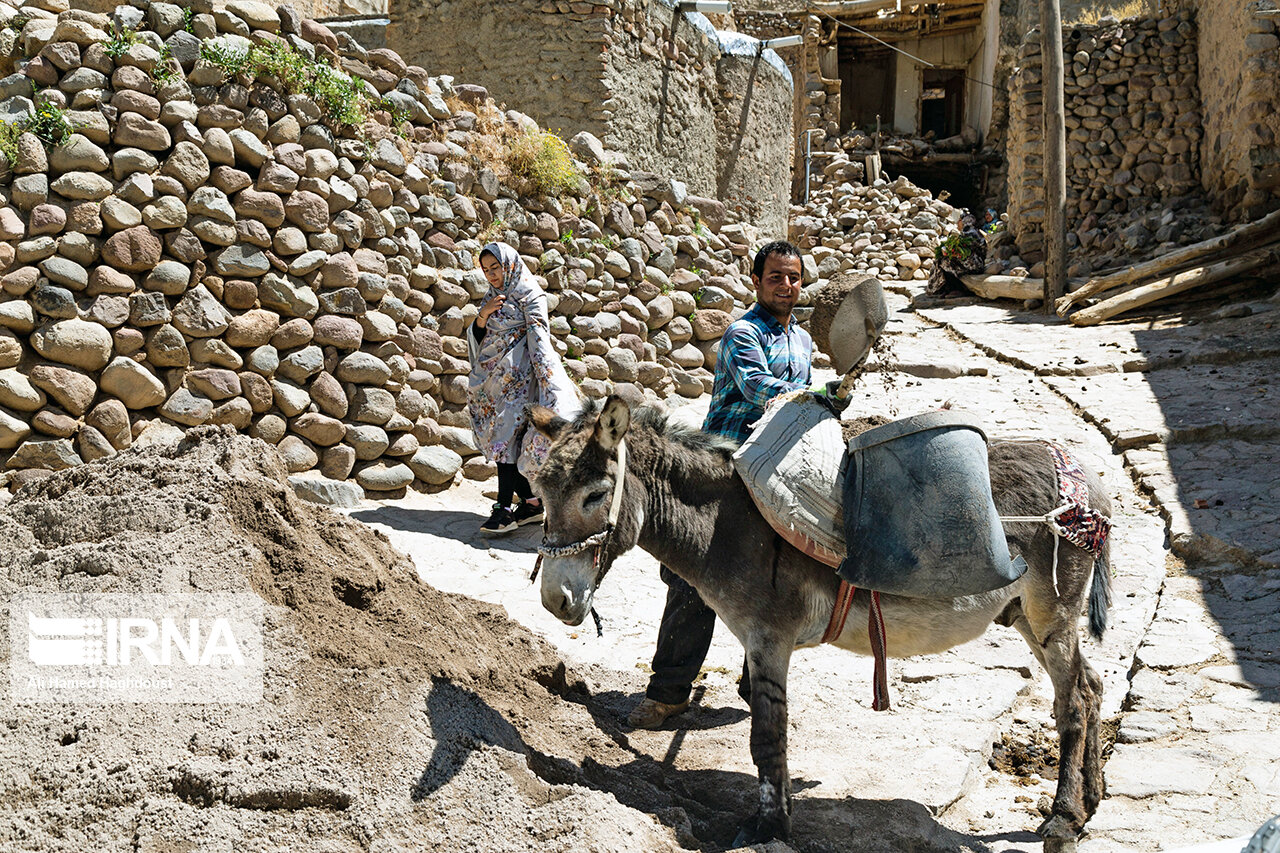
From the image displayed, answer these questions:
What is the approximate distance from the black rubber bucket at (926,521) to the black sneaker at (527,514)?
3450mm

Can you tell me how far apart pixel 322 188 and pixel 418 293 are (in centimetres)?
99

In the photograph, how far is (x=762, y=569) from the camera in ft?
9.82

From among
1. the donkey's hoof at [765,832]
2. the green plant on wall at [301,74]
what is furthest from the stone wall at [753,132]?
the donkey's hoof at [765,832]

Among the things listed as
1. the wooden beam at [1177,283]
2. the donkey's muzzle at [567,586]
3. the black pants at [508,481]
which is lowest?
the black pants at [508,481]

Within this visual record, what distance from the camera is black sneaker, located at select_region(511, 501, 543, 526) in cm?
614

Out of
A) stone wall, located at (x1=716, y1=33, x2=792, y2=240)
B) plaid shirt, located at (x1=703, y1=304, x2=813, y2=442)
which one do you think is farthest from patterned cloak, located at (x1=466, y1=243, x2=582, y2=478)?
stone wall, located at (x1=716, y1=33, x2=792, y2=240)

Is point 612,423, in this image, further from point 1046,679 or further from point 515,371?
point 515,371

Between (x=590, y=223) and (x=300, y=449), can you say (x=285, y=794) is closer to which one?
(x=300, y=449)

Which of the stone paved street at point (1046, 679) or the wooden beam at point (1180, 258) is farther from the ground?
the wooden beam at point (1180, 258)

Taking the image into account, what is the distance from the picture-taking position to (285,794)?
96.7 inches

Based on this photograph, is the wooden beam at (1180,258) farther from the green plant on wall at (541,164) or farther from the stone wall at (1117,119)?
the green plant on wall at (541,164)

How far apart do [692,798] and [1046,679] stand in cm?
203

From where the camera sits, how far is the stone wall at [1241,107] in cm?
1059

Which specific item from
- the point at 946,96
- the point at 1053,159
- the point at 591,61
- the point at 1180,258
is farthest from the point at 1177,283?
the point at 946,96
